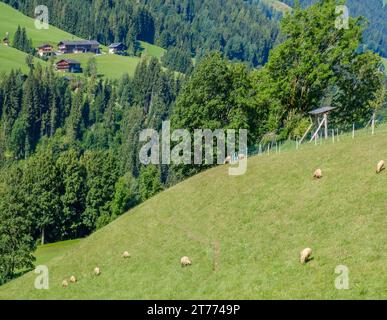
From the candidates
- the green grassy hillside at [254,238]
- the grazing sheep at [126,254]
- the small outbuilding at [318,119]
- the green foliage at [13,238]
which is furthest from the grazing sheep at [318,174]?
the green foliage at [13,238]

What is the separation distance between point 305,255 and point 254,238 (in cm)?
730

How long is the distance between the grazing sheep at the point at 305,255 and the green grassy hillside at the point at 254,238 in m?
0.41

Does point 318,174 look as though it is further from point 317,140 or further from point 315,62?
point 315,62

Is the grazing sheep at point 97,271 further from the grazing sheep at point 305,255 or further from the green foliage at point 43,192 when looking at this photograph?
the green foliage at point 43,192

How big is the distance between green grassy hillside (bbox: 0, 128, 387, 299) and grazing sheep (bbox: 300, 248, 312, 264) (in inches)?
16.1

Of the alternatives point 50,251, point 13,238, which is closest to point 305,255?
point 13,238

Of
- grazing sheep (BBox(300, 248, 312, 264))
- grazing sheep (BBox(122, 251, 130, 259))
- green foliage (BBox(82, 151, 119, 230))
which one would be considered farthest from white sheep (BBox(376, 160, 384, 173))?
green foliage (BBox(82, 151, 119, 230))

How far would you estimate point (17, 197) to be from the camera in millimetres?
A: 98375

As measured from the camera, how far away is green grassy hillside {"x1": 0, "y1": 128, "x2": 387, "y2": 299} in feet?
120

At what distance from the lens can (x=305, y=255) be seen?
37.6 metres

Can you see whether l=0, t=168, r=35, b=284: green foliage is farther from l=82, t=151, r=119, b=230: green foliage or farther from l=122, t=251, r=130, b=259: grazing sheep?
l=122, t=251, r=130, b=259: grazing sheep
